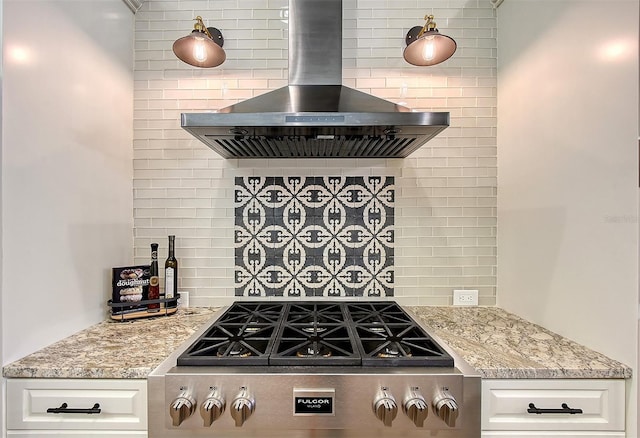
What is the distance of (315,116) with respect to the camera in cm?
135

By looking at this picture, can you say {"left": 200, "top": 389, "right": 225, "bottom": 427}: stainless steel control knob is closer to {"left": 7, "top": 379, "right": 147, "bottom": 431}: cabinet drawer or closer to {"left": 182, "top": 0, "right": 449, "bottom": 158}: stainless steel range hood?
{"left": 7, "top": 379, "right": 147, "bottom": 431}: cabinet drawer

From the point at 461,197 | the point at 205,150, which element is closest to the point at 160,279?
the point at 205,150

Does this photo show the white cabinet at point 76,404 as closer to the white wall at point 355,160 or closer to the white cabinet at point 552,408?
the white wall at point 355,160

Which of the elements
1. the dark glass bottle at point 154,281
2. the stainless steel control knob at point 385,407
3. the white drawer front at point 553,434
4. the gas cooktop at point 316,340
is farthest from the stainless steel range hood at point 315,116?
the white drawer front at point 553,434

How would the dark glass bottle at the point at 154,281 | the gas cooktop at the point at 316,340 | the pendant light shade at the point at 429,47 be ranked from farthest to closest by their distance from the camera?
the dark glass bottle at the point at 154,281
the pendant light shade at the point at 429,47
the gas cooktop at the point at 316,340

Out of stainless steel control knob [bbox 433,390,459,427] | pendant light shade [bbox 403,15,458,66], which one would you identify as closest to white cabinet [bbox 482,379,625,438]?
stainless steel control knob [bbox 433,390,459,427]

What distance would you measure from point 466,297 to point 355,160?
0.98 metres

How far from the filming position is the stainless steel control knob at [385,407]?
1080 mm

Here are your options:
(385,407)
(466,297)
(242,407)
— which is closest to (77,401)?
(242,407)

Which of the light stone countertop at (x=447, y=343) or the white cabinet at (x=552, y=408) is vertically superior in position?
the light stone countertop at (x=447, y=343)

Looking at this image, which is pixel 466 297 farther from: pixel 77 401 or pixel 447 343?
pixel 77 401

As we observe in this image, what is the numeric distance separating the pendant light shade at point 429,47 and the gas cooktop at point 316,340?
126cm

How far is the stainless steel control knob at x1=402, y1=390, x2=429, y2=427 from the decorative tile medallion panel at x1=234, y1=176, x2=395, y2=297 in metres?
0.88

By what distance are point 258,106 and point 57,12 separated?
0.87m
